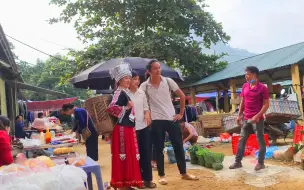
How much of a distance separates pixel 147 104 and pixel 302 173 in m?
2.54

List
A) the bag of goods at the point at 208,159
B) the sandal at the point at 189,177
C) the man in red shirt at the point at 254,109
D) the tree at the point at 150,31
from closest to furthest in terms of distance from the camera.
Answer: the sandal at the point at 189,177 → the man in red shirt at the point at 254,109 → the bag of goods at the point at 208,159 → the tree at the point at 150,31

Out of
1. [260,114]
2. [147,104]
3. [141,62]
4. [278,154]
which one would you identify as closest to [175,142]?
[147,104]

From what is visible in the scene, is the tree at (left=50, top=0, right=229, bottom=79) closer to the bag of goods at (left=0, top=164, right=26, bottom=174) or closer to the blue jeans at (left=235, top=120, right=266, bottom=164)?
the blue jeans at (left=235, top=120, right=266, bottom=164)

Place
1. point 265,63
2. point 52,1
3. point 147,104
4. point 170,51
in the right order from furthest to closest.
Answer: point 52,1
point 170,51
point 265,63
point 147,104

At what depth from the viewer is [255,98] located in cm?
524

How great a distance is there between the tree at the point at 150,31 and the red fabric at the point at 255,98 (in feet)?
33.1

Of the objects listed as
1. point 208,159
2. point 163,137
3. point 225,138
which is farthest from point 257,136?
point 225,138

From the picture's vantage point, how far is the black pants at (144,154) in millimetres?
4355

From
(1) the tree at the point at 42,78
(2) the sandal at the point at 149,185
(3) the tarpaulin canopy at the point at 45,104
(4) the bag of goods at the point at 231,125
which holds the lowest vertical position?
(2) the sandal at the point at 149,185

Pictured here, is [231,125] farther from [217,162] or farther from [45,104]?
[45,104]

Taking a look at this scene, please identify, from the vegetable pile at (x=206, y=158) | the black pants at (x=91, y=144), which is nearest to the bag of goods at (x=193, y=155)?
the vegetable pile at (x=206, y=158)

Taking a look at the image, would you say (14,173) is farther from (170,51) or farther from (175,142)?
(170,51)

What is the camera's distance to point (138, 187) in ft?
13.6

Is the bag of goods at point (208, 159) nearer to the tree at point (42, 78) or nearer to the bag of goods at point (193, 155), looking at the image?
the bag of goods at point (193, 155)
